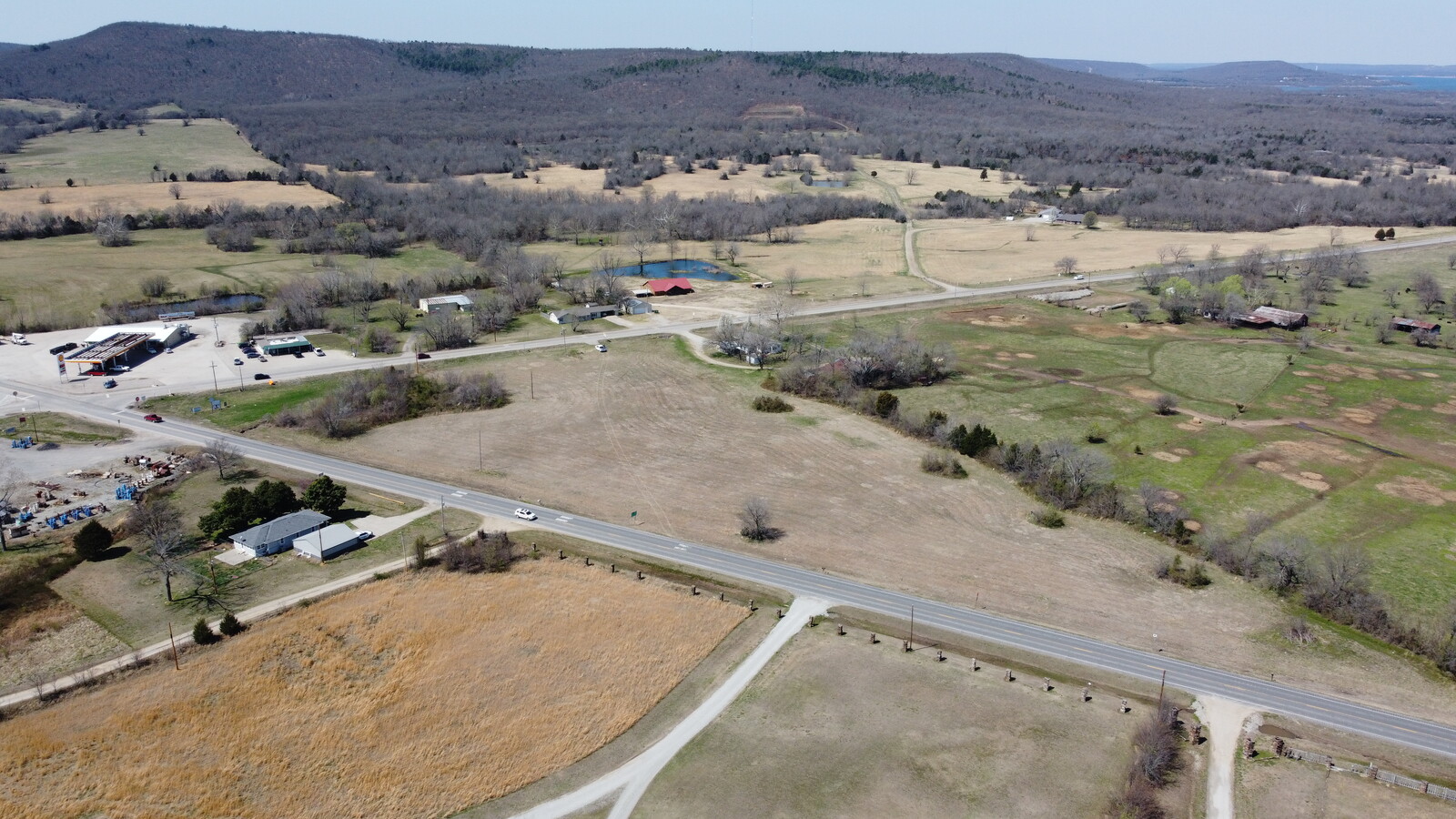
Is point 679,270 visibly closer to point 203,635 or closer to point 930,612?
point 930,612

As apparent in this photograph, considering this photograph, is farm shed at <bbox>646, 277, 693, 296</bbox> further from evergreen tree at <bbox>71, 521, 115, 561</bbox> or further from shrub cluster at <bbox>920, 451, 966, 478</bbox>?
evergreen tree at <bbox>71, 521, 115, 561</bbox>

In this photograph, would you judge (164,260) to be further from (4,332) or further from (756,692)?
(756,692)

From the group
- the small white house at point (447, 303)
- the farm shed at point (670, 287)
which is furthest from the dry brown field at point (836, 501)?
the farm shed at point (670, 287)

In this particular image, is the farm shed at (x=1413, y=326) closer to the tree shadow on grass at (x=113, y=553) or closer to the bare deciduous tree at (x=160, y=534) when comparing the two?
the bare deciduous tree at (x=160, y=534)

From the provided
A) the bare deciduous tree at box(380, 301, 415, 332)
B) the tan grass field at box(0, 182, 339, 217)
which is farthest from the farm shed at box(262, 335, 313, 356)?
the tan grass field at box(0, 182, 339, 217)

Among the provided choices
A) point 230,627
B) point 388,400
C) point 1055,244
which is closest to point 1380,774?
point 230,627
